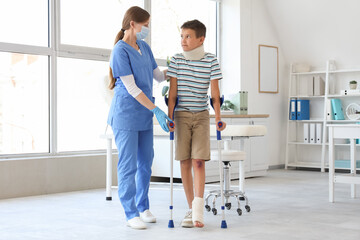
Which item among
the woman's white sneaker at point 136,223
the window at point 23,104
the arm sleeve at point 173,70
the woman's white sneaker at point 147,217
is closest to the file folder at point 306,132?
the window at point 23,104

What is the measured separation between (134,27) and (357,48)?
14.9ft

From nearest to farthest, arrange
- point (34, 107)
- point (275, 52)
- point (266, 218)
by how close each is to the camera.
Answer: point (266, 218), point (34, 107), point (275, 52)

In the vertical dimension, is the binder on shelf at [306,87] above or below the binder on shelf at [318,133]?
above

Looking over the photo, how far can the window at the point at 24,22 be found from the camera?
16.8 ft

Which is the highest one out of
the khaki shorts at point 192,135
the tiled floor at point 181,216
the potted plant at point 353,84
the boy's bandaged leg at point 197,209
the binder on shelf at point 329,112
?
the potted plant at point 353,84

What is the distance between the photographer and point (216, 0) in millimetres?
7543

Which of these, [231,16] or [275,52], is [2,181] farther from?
[275,52]

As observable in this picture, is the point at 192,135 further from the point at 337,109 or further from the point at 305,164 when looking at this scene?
the point at 305,164

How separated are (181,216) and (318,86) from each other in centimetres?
424

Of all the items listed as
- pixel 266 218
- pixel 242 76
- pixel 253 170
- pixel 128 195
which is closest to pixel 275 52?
pixel 242 76

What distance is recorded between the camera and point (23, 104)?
17.4 ft

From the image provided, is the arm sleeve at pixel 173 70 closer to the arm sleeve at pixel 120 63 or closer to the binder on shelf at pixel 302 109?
the arm sleeve at pixel 120 63

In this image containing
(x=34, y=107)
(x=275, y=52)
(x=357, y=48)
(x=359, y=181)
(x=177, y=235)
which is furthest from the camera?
(x=275, y=52)

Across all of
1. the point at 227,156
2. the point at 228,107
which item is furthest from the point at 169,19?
the point at 227,156
